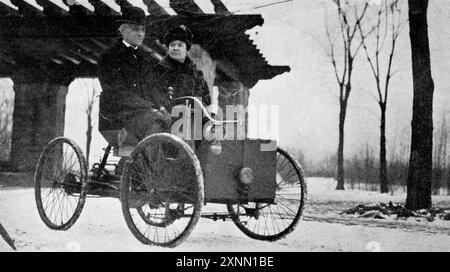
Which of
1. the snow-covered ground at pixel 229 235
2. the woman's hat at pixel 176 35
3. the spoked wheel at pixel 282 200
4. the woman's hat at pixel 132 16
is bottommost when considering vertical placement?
the snow-covered ground at pixel 229 235

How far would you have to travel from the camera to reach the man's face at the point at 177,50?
3.39 m

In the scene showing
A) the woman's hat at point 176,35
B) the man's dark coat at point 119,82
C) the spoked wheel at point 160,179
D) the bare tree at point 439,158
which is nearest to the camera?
the spoked wheel at point 160,179

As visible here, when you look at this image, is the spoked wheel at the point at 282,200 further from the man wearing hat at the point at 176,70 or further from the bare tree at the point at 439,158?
the bare tree at the point at 439,158

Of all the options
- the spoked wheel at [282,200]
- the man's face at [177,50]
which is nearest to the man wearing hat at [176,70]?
the man's face at [177,50]

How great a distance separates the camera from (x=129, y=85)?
11.1 ft

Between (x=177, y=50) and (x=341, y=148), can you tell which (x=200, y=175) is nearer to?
(x=177, y=50)

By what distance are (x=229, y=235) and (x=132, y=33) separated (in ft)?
6.02

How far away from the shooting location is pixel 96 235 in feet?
11.2

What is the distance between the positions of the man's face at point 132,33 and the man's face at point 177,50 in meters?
0.31

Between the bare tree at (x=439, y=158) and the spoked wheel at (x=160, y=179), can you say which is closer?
the spoked wheel at (x=160, y=179)

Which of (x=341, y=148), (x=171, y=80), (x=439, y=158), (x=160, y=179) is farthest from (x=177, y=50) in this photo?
(x=341, y=148)

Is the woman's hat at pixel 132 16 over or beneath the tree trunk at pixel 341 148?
over
